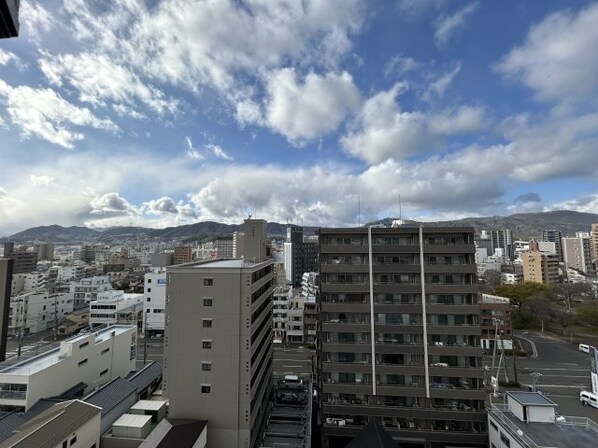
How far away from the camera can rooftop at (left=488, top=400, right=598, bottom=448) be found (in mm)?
21720

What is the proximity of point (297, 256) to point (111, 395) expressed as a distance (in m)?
97.4

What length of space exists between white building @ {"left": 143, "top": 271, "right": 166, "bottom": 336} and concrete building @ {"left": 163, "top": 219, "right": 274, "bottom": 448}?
154 ft

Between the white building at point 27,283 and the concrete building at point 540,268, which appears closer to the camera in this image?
the white building at point 27,283

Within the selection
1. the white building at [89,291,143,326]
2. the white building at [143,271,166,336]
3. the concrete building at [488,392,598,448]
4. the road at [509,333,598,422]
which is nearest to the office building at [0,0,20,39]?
the concrete building at [488,392,598,448]

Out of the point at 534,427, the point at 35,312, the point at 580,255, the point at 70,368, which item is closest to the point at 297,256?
the point at 35,312

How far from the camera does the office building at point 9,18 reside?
18.4ft

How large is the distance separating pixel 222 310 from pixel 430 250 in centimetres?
2034

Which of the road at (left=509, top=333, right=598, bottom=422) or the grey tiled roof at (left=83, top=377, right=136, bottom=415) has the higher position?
the grey tiled roof at (left=83, top=377, right=136, bottom=415)

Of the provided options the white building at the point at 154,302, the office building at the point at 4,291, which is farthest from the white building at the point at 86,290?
the office building at the point at 4,291

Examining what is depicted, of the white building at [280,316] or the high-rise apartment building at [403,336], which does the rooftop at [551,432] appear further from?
the white building at [280,316]

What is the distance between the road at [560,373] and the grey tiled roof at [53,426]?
156 feet

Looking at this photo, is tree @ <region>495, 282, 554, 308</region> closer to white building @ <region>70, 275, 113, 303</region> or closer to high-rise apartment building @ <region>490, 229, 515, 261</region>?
white building @ <region>70, 275, 113, 303</region>

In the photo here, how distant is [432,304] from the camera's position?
29.9 m

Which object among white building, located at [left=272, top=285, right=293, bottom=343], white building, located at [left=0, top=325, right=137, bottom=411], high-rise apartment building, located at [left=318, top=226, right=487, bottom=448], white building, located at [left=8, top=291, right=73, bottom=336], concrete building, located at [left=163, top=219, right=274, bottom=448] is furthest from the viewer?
white building, located at [left=8, top=291, right=73, bottom=336]
